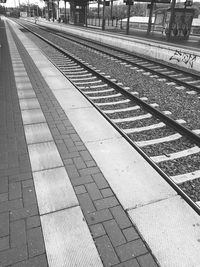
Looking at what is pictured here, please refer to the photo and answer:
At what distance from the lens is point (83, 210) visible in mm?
3363

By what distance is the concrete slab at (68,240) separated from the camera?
8.81 ft

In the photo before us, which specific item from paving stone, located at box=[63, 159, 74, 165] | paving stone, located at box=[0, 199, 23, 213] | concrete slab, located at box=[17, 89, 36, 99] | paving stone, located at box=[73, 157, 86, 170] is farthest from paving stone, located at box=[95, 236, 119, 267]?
concrete slab, located at box=[17, 89, 36, 99]

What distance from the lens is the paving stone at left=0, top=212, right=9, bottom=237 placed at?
2959mm

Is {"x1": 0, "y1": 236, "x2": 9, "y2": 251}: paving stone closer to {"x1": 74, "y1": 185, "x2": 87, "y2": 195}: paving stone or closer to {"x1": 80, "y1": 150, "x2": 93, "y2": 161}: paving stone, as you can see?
{"x1": 74, "y1": 185, "x2": 87, "y2": 195}: paving stone

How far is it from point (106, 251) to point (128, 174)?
158cm

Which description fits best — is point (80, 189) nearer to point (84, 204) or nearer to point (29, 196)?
point (84, 204)

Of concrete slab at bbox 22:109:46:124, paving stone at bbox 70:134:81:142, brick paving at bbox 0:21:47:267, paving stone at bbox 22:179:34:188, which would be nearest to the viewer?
brick paving at bbox 0:21:47:267

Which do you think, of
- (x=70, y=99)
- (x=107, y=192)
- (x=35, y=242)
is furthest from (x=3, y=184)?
(x=70, y=99)

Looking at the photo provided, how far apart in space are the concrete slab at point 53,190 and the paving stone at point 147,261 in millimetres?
1155

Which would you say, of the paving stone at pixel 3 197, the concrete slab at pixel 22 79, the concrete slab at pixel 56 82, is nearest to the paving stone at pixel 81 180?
the paving stone at pixel 3 197

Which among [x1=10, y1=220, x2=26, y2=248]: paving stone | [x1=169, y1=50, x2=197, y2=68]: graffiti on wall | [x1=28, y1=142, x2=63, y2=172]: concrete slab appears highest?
[x1=169, y1=50, x2=197, y2=68]: graffiti on wall

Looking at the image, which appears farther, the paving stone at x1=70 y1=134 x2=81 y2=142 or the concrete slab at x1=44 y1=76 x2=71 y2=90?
the concrete slab at x1=44 y1=76 x2=71 y2=90

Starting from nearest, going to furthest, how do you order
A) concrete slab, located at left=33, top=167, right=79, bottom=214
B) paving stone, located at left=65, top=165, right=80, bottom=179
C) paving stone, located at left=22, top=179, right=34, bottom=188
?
concrete slab, located at left=33, top=167, right=79, bottom=214 < paving stone, located at left=22, top=179, right=34, bottom=188 < paving stone, located at left=65, top=165, right=80, bottom=179

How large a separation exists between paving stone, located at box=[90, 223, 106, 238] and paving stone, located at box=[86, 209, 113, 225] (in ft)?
0.22
